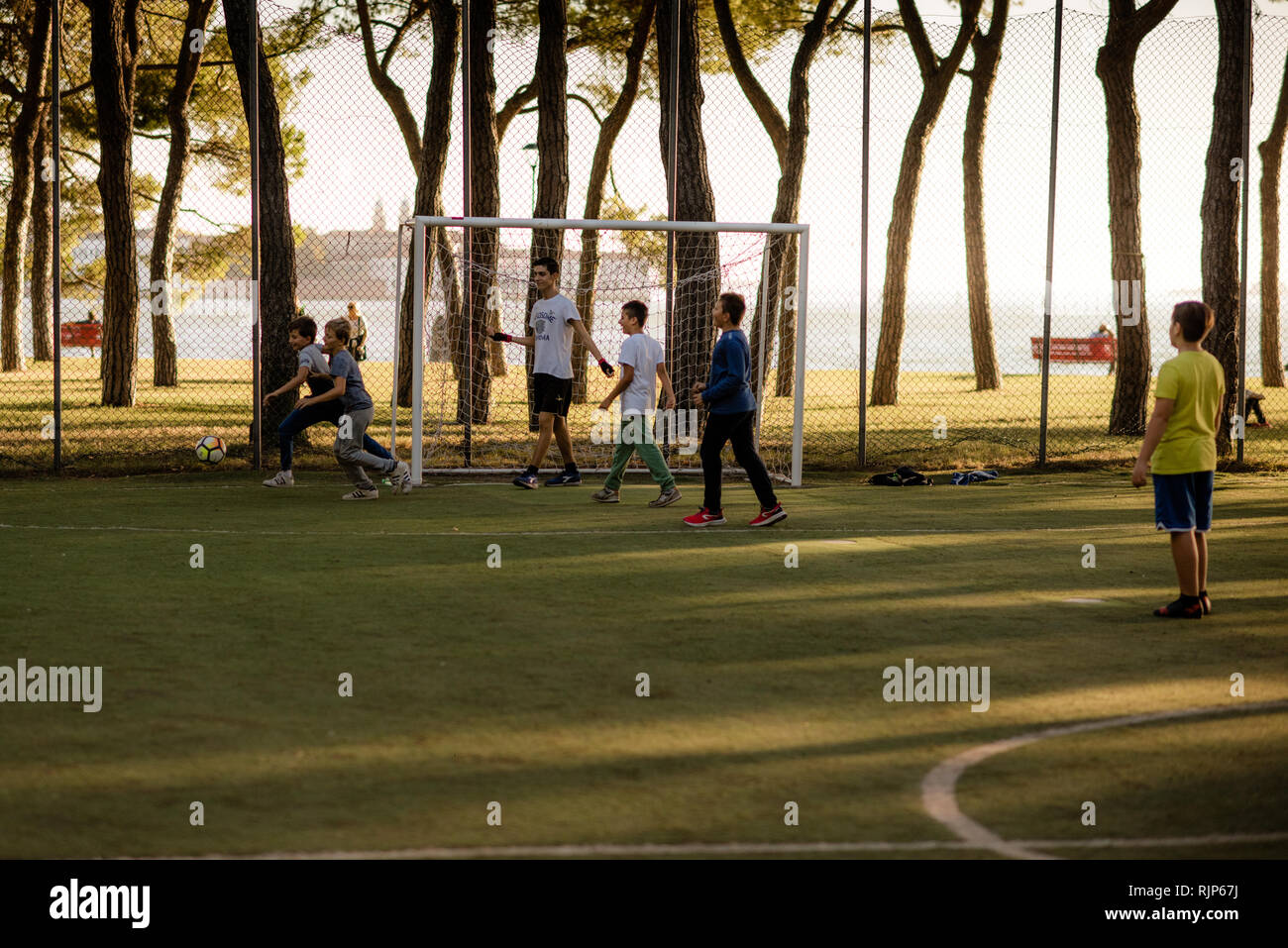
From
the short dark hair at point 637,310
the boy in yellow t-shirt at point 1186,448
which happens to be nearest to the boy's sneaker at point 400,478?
the short dark hair at point 637,310

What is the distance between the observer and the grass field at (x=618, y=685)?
4223 mm

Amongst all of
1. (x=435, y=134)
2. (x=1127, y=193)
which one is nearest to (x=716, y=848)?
(x=1127, y=193)

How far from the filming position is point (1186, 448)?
7.29 m

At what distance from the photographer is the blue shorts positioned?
7.27 m

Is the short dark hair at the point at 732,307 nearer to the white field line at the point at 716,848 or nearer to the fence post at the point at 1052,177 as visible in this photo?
the fence post at the point at 1052,177

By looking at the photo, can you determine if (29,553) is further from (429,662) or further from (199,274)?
(199,274)

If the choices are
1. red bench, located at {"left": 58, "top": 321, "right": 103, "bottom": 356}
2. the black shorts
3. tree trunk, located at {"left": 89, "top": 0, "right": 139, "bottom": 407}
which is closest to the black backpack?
the black shorts

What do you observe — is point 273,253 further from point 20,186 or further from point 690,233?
point 20,186

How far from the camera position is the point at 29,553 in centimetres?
908

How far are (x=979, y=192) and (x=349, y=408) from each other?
66.8 feet

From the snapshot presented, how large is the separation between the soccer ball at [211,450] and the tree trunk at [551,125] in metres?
4.06

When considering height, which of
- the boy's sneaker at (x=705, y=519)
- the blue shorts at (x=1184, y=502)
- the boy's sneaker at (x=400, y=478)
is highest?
the blue shorts at (x=1184, y=502)

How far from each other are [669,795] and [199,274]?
2425cm

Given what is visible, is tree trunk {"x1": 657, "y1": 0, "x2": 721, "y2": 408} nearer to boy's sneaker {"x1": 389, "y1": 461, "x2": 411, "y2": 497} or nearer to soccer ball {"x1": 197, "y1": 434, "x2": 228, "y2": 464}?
boy's sneaker {"x1": 389, "y1": 461, "x2": 411, "y2": 497}
